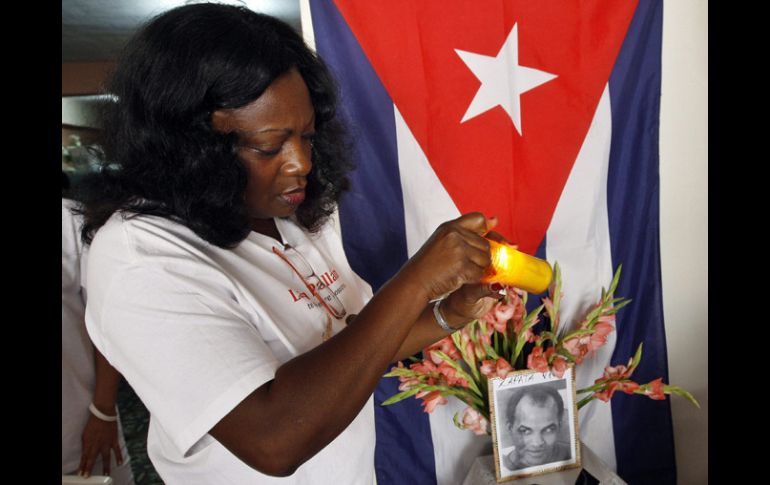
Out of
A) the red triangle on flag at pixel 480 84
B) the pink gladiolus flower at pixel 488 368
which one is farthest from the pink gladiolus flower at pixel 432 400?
the red triangle on flag at pixel 480 84

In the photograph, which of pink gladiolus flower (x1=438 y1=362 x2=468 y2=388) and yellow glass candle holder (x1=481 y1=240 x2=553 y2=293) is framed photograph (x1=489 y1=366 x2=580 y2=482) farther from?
yellow glass candle holder (x1=481 y1=240 x2=553 y2=293)

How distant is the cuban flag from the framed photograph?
261 mm

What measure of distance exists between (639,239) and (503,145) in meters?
0.46

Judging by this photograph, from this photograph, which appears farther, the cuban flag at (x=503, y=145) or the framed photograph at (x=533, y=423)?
the cuban flag at (x=503, y=145)

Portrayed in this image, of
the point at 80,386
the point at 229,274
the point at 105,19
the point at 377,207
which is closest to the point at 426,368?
the point at 377,207

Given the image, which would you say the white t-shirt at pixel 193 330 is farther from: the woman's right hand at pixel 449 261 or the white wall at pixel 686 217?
the white wall at pixel 686 217

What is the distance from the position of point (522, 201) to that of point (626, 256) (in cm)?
33

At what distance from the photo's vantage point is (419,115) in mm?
1422

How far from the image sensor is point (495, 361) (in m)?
1.28

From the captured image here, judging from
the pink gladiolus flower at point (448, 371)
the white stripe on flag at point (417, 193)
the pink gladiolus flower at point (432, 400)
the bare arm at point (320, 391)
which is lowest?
the pink gladiolus flower at point (432, 400)

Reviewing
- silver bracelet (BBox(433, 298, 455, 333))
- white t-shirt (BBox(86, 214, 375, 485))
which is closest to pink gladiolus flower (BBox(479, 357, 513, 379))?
silver bracelet (BBox(433, 298, 455, 333))

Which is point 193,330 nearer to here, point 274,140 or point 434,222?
point 274,140

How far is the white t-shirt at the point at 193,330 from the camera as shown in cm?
63

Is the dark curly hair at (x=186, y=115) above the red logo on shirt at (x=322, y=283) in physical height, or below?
above
